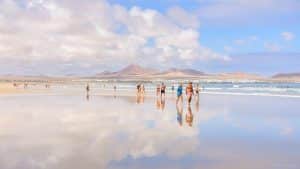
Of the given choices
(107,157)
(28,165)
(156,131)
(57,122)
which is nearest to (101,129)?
(156,131)

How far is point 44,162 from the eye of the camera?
8.77 metres

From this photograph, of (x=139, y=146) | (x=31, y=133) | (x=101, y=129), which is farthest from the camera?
(x=101, y=129)

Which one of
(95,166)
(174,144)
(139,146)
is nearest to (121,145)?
(139,146)

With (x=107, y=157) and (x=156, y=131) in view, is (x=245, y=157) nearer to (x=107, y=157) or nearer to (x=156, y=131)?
(x=107, y=157)

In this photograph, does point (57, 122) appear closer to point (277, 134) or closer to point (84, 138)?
point (84, 138)

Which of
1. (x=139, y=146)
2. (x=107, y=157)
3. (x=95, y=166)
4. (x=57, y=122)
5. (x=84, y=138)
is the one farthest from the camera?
(x=57, y=122)

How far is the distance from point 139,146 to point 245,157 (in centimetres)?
299

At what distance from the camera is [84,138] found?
484 inches

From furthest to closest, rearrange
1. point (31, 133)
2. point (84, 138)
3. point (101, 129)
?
point (101, 129)
point (31, 133)
point (84, 138)

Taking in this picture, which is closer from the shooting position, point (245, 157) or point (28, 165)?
point (28, 165)

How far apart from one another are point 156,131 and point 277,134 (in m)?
4.35

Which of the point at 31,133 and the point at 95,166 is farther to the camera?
the point at 31,133

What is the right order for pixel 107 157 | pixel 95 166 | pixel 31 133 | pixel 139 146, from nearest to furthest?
pixel 95 166 → pixel 107 157 → pixel 139 146 → pixel 31 133

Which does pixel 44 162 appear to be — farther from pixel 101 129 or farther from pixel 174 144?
pixel 101 129
